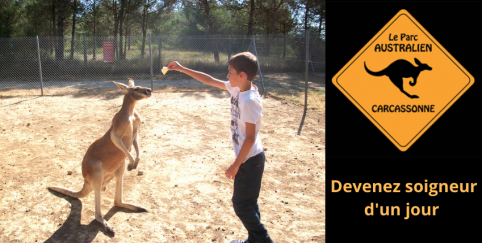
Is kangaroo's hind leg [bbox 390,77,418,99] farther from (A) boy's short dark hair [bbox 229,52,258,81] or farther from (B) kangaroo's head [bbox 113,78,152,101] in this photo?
(B) kangaroo's head [bbox 113,78,152,101]

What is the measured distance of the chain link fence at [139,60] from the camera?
13797 millimetres

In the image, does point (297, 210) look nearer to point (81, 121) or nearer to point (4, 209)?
point (4, 209)

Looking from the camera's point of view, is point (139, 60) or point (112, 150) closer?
point (112, 150)

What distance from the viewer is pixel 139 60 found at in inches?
636

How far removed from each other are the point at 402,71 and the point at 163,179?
316 cm

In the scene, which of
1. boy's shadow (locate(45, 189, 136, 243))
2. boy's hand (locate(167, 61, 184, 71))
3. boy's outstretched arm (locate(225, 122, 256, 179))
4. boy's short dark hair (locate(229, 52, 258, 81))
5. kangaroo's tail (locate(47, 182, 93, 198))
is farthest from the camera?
kangaroo's tail (locate(47, 182, 93, 198))

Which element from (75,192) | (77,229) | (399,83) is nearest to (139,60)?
(75,192)

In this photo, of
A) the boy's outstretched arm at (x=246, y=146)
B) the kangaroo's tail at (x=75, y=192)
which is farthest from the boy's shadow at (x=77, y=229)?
the boy's outstretched arm at (x=246, y=146)

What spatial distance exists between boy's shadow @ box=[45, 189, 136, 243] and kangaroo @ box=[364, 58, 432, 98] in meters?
3.22

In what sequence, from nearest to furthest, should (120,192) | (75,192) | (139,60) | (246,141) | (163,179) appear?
1. (246,141)
2. (120,192)
3. (75,192)
4. (163,179)
5. (139,60)

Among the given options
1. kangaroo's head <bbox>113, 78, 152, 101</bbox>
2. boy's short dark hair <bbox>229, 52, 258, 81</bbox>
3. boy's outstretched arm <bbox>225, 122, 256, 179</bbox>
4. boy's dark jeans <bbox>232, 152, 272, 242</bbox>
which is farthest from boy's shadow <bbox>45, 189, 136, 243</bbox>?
boy's short dark hair <bbox>229, 52, 258, 81</bbox>

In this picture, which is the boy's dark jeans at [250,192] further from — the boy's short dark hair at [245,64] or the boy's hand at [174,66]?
the boy's hand at [174,66]

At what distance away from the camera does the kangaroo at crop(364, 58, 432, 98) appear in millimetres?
3753

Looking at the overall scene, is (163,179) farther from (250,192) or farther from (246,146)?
(246,146)
